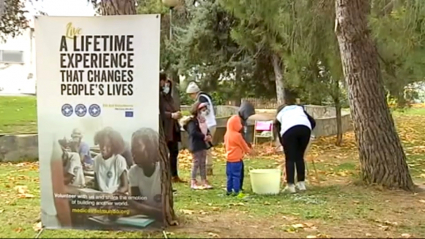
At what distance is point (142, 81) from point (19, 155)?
8369 mm

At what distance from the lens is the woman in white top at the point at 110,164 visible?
214 inches

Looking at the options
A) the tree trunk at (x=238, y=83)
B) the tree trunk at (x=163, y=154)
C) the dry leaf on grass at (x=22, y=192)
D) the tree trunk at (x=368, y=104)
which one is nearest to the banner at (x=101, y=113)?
the tree trunk at (x=163, y=154)

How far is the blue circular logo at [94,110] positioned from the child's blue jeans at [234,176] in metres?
3.21

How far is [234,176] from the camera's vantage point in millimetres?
8383

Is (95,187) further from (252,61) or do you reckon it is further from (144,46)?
(252,61)

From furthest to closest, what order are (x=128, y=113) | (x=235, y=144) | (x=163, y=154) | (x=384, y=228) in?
(x=235, y=144) < (x=384, y=228) < (x=163, y=154) < (x=128, y=113)

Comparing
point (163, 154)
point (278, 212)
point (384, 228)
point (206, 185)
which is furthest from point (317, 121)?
point (163, 154)

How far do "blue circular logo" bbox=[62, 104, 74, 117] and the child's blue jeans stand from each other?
329 cm

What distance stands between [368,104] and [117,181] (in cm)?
456

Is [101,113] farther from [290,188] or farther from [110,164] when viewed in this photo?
[290,188]

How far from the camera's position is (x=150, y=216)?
18.3 ft

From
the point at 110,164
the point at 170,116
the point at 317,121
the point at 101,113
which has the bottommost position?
the point at 317,121

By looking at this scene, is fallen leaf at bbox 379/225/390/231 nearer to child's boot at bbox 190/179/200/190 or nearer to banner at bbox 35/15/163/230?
banner at bbox 35/15/163/230

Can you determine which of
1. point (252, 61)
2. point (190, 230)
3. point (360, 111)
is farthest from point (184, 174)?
point (252, 61)
